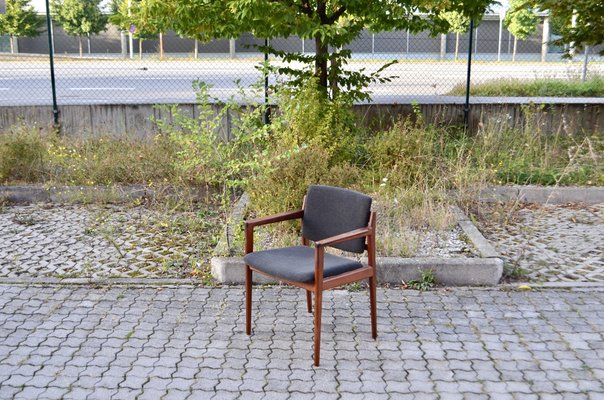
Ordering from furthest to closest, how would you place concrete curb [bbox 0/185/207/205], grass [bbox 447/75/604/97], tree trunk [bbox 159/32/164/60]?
tree trunk [bbox 159/32/164/60]
grass [bbox 447/75/604/97]
concrete curb [bbox 0/185/207/205]

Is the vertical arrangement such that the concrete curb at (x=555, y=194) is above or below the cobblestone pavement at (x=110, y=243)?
above

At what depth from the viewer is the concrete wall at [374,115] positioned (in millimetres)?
9547

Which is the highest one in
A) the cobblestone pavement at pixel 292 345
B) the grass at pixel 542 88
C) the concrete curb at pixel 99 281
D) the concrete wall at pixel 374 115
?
the grass at pixel 542 88

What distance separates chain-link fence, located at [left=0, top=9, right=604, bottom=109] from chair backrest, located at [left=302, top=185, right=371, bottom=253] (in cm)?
386

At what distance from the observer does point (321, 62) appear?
Answer: 8.47m

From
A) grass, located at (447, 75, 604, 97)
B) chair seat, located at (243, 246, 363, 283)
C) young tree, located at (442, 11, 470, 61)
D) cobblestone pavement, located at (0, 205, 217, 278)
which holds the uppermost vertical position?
young tree, located at (442, 11, 470, 61)

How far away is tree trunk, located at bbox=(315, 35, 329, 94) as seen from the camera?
8.35 meters

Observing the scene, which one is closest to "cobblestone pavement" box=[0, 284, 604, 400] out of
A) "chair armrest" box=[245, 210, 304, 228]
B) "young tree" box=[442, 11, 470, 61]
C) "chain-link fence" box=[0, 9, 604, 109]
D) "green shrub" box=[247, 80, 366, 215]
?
"chair armrest" box=[245, 210, 304, 228]

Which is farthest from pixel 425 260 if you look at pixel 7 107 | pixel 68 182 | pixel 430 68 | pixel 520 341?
pixel 430 68

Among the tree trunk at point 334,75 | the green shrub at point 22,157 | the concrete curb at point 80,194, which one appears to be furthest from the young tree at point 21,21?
the tree trunk at point 334,75

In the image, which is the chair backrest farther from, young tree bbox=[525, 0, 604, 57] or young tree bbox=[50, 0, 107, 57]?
young tree bbox=[50, 0, 107, 57]

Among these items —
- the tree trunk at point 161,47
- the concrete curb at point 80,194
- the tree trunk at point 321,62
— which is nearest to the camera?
the concrete curb at point 80,194

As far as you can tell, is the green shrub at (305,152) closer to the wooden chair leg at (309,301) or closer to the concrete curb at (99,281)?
the concrete curb at (99,281)

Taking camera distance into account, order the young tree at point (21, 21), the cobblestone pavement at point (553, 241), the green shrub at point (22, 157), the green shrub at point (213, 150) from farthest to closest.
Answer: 1. the young tree at point (21, 21)
2. the green shrub at point (22, 157)
3. the green shrub at point (213, 150)
4. the cobblestone pavement at point (553, 241)
